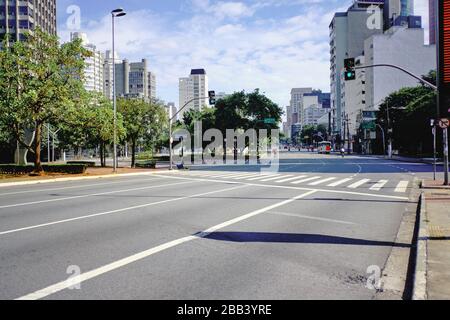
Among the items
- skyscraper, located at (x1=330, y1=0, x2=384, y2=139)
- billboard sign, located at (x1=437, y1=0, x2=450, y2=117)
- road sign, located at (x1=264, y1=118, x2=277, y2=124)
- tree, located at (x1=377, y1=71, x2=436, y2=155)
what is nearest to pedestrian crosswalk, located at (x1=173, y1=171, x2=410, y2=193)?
billboard sign, located at (x1=437, y1=0, x2=450, y2=117)

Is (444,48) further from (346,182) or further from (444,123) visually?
(346,182)

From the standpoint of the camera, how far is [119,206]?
12.3 meters

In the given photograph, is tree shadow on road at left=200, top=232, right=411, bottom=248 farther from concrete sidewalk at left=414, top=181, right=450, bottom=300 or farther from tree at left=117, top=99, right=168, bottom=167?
tree at left=117, top=99, right=168, bottom=167

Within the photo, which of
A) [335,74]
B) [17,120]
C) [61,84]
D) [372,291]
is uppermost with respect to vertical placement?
[335,74]

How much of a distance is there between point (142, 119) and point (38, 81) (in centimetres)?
1694

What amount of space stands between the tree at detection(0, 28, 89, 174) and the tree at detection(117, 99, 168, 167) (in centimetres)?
1256

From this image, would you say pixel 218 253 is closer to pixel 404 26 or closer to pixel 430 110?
pixel 430 110

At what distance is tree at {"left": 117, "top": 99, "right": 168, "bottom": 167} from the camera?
42.5 meters

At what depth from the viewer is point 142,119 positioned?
143 feet

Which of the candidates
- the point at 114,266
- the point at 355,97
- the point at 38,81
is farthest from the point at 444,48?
the point at 355,97

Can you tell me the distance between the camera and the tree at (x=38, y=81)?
2630 centimetres

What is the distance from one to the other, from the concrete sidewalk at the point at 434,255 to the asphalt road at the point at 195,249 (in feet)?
1.82
